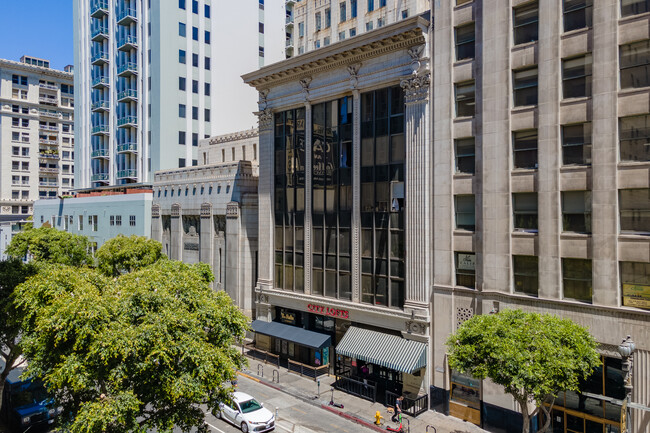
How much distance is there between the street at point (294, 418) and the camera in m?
26.3

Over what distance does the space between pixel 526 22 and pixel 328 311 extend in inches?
907

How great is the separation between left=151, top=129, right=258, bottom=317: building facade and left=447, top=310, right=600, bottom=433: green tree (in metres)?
25.9

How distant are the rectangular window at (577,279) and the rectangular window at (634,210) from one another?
8.43ft

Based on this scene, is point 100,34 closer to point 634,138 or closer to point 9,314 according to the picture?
point 9,314

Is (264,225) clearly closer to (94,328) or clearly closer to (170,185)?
(170,185)

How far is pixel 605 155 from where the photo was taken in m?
22.4

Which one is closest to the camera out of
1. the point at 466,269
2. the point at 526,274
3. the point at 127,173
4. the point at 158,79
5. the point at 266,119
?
the point at 526,274

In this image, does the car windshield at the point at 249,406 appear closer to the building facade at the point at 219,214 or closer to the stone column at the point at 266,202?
the stone column at the point at 266,202

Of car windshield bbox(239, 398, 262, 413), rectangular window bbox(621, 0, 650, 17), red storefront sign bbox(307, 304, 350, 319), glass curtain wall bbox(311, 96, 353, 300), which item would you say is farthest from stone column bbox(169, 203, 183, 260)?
rectangular window bbox(621, 0, 650, 17)

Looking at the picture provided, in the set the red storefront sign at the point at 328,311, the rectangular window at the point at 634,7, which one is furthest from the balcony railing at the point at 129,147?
the rectangular window at the point at 634,7

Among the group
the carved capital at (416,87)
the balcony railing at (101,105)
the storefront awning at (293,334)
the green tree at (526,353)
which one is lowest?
the storefront awning at (293,334)

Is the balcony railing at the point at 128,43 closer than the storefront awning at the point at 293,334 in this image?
No

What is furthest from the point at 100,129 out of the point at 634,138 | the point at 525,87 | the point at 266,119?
the point at 634,138

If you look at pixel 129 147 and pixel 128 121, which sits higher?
pixel 128 121
